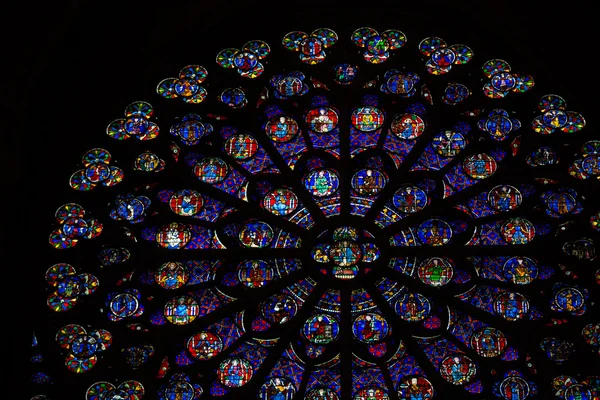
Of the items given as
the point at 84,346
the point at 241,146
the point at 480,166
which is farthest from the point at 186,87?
the point at 480,166

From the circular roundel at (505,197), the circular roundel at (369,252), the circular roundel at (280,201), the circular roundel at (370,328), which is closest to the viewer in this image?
the circular roundel at (370,328)

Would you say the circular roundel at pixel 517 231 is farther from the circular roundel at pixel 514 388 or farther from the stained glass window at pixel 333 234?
the circular roundel at pixel 514 388

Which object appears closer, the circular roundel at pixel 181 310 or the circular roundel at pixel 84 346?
the circular roundel at pixel 84 346

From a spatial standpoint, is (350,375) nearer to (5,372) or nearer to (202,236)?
(202,236)

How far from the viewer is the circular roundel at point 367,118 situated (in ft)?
48.9

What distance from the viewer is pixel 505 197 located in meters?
14.4

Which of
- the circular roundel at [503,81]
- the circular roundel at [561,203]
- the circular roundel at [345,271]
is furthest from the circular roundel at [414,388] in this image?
the circular roundel at [503,81]

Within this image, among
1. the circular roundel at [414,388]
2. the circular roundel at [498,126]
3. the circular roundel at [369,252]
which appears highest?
the circular roundel at [498,126]

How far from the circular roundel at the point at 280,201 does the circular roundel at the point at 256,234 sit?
0.19 m

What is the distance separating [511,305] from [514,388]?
86 centimetres

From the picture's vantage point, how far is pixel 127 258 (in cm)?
1418

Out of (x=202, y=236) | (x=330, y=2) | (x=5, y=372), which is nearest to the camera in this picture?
(x=5, y=372)

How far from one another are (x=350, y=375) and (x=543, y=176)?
2.88 m

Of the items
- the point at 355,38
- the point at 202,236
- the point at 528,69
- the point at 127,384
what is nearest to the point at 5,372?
the point at 127,384
